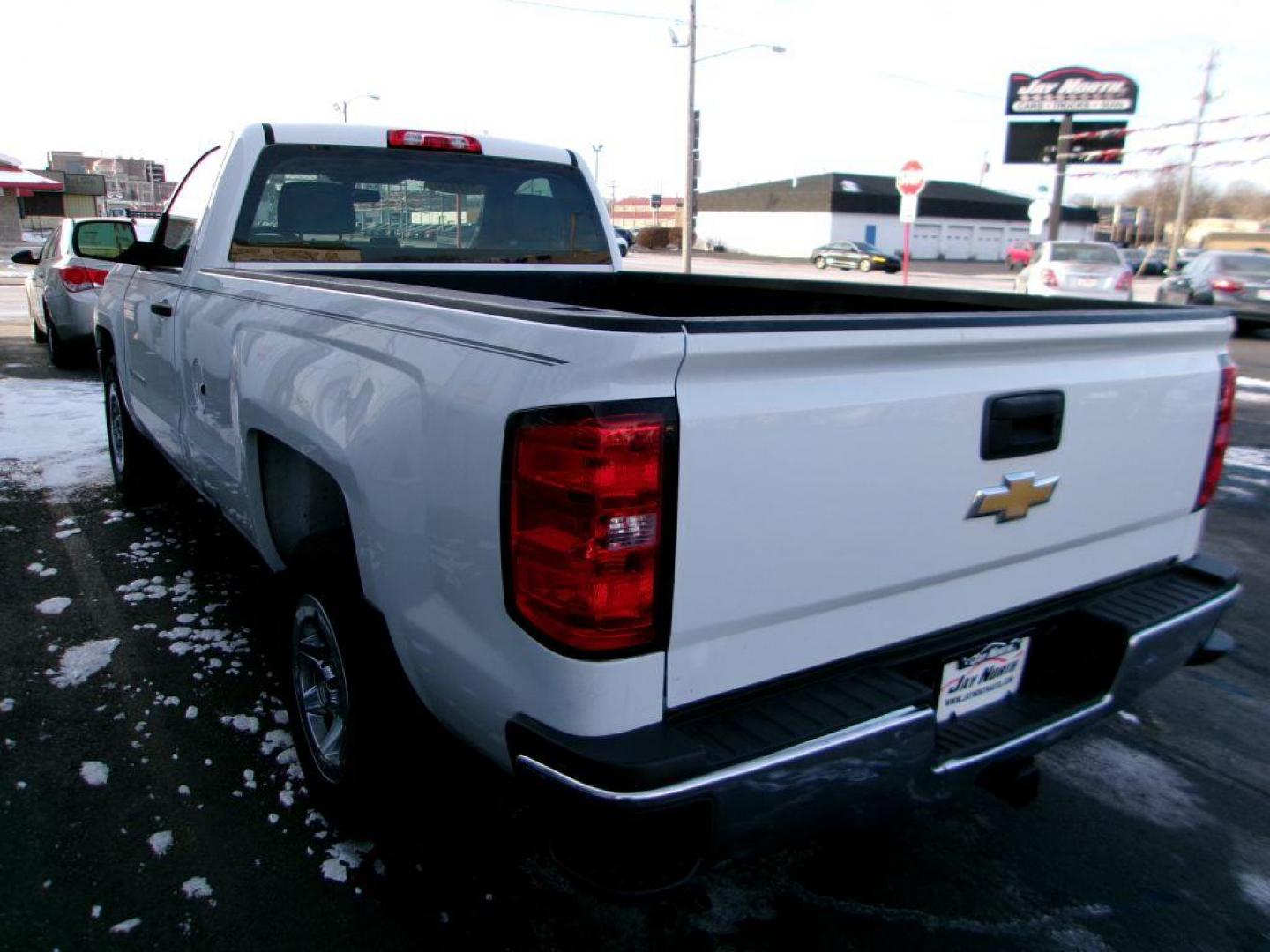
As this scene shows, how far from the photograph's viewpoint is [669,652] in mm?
1786

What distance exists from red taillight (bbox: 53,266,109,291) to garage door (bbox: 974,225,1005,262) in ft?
225

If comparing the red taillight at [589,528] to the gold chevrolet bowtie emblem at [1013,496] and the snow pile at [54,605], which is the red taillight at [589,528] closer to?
the gold chevrolet bowtie emblem at [1013,496]

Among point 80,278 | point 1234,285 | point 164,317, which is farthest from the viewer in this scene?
point 1234,285

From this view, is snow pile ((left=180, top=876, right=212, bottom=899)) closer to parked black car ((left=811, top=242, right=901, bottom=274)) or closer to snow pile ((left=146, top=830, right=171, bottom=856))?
snow pile ((left=146, top=830, right=171, bottom=856))

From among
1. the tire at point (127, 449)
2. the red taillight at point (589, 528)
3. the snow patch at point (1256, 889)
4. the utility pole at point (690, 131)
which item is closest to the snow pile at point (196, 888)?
the red taillight at point (589, 528)

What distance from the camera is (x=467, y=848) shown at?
2.65m

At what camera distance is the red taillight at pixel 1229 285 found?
54.5 ft

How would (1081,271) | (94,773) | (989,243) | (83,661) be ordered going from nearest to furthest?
(94,773)
(83,661)
(1081,271)
(989,243)

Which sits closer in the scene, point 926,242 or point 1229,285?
point 1229,285

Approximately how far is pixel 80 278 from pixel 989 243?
70.6m

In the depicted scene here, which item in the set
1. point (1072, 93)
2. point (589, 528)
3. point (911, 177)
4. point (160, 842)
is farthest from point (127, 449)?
point (1072, 93)

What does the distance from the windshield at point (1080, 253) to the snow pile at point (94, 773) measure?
62.7 feet

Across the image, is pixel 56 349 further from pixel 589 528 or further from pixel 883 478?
pixel 883 478

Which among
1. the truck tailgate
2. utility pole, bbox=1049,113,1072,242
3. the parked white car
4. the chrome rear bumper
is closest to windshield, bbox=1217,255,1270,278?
the parked white car
